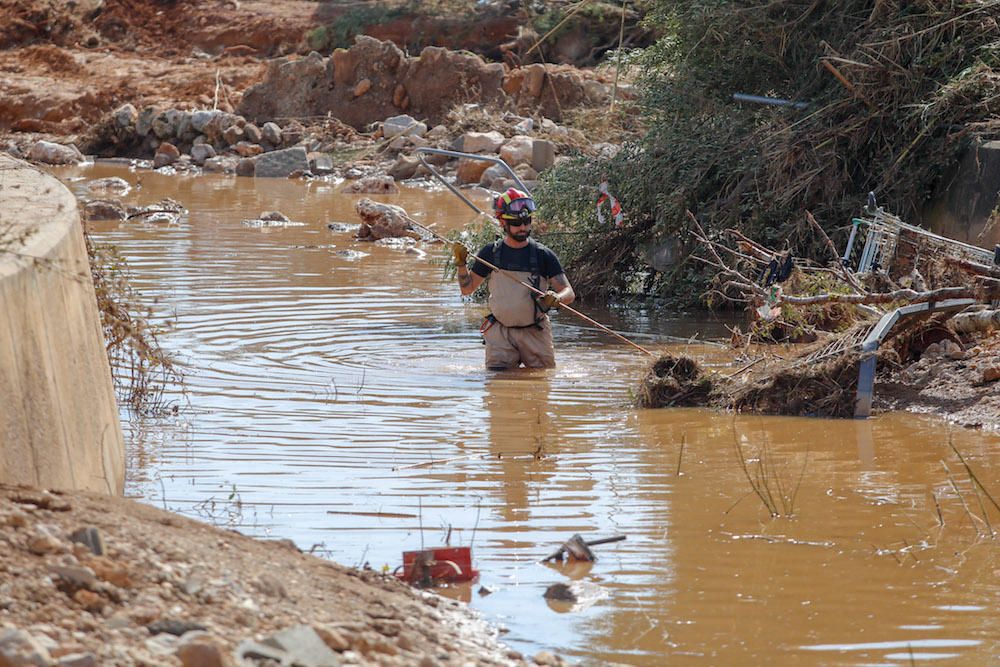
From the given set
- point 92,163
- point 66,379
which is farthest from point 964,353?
point 92,163

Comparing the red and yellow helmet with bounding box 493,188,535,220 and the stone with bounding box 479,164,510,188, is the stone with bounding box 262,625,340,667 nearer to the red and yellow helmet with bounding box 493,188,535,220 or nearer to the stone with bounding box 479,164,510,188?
the red and yellow helmet with bounding box 493,188,535,220

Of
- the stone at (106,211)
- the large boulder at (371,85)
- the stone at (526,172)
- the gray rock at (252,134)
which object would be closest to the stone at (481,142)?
the stone at (526,172)

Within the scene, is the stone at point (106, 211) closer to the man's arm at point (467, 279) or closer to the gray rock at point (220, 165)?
the gray rock at point (220, 165)

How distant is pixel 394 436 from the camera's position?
7.36 meters

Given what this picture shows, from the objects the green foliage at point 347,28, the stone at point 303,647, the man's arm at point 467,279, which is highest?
the green foliage at point 347,28

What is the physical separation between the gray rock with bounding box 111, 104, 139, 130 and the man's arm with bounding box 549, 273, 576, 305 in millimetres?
21842

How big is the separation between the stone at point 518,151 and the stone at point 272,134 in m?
6.77

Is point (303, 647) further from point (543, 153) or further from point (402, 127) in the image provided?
point (402, 127)

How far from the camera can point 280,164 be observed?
85.7ft

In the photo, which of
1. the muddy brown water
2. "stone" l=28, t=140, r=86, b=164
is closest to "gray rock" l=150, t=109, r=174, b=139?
"stone" l=28, t=140, r=86, b=164

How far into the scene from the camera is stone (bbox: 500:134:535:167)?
22938mm

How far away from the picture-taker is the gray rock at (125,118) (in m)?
29.3

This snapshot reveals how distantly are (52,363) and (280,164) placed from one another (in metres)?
21.9

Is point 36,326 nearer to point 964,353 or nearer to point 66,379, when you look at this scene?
point 66,379
